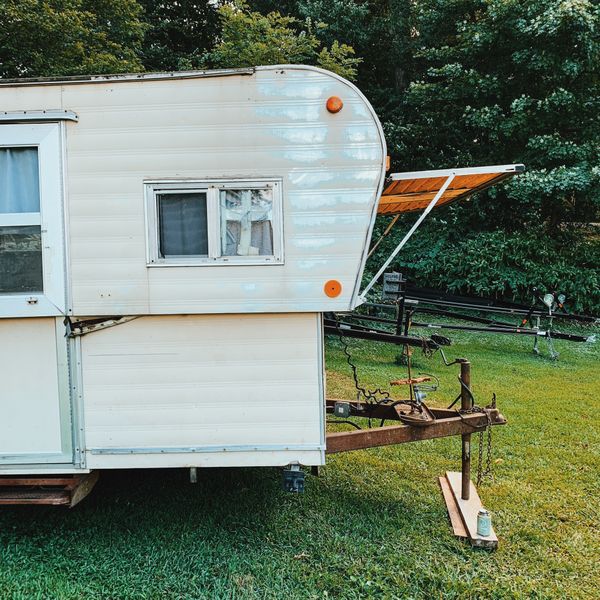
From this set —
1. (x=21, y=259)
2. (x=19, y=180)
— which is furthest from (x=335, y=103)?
(x=21, y=259)

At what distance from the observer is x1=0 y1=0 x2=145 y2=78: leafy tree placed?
923 centimetres

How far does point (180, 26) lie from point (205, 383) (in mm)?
16115

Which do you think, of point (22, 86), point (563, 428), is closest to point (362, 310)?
point (563, 428)

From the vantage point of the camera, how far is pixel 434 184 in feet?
13.4

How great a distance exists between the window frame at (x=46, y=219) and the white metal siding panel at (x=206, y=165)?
8 cm

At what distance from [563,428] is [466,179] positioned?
3414mm

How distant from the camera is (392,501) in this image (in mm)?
4004

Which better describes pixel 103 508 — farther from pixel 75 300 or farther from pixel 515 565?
pixel 515 565

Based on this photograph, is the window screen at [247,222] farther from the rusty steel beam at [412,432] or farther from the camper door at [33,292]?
the rusty steel beam at [412,432]

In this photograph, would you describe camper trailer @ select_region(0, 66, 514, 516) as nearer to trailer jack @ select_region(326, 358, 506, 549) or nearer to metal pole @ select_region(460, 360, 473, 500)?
trailer jack @ select_region(326, 358, 506, 549)

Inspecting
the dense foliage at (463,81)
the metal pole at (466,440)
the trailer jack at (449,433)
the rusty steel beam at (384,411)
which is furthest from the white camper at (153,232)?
the dense foliage at (463,81)

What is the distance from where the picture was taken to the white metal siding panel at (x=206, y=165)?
3137 mm

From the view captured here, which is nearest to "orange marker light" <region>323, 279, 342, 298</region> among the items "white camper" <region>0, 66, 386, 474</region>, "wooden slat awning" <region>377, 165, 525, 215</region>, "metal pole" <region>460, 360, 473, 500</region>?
"white camper" <region>0, 66, 386, 474</region>

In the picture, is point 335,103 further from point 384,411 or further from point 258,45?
point 258,45
